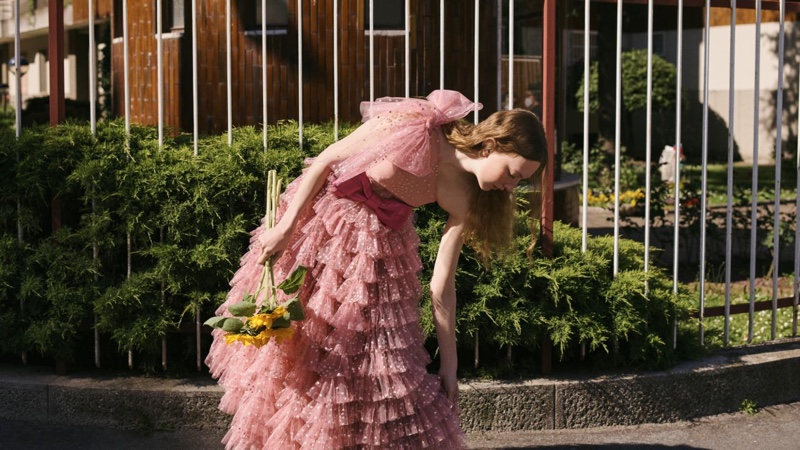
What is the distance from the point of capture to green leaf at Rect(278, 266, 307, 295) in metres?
3.71

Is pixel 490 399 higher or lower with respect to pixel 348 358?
lower

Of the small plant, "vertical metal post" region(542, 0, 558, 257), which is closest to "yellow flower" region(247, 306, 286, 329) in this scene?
"vertical metal post" region(542, 0, 558, 257)

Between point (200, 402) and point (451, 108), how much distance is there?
2.06 metres

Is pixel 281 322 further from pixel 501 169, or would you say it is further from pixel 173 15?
pixel 173 15

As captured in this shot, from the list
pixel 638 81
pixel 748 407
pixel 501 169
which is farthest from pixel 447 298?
pixel 638 81

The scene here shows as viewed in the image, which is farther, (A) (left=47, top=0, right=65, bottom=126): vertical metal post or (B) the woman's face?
(A) (left=47, top=0, right=65, bottom=126): vertical metal post

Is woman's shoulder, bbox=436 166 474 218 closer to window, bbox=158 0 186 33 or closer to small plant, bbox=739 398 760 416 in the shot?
small plant, bbox=739 398 760 416

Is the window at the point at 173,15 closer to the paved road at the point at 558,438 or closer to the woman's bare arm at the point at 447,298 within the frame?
the paved road at the point at 558,438

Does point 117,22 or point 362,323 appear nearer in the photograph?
point 362,323

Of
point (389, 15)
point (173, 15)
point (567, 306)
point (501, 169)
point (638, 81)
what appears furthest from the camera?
point (638, 81)

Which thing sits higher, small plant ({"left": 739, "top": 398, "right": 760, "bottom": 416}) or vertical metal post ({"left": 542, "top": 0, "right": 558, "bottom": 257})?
vertical metal post ({"left": 542, "top": 0, "right": 558, "bottom": 257})

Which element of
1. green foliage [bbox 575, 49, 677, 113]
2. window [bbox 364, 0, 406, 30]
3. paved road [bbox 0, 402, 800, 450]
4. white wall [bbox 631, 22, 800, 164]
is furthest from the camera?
white wall [bbox 631, 22, 800, 164]

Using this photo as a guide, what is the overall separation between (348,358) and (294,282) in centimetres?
34

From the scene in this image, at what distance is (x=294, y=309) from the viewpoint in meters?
3.64
